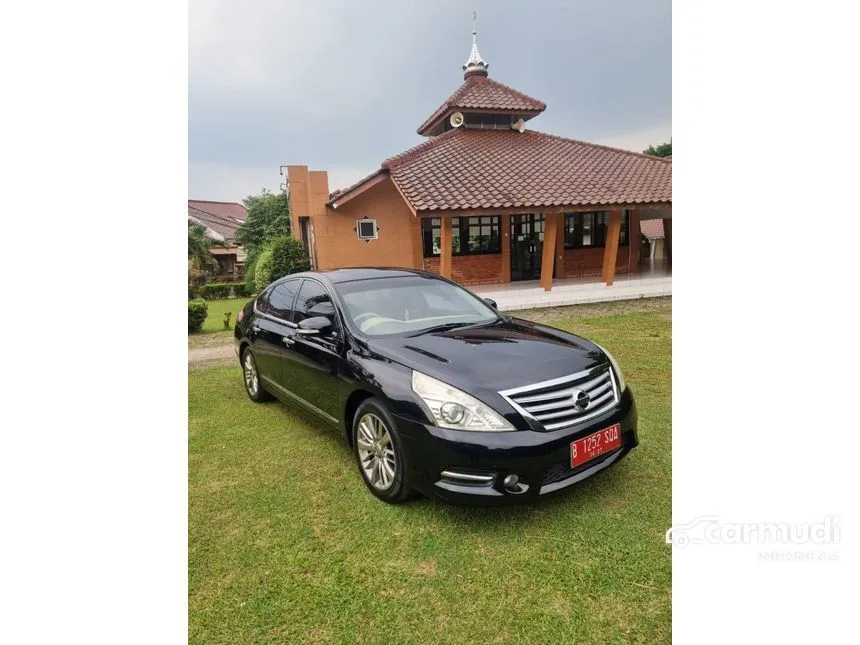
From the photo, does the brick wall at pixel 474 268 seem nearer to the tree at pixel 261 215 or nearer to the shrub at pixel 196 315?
the shrub at pixel 196 315

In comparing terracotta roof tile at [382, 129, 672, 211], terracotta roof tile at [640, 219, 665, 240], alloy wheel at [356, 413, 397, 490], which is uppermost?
terracotta roof tile at [640, 219, 665, 240]

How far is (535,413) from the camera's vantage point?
2646mm

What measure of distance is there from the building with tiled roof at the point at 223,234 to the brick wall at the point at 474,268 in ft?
56.8

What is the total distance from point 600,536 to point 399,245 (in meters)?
11.5

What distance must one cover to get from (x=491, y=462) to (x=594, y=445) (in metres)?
0.67

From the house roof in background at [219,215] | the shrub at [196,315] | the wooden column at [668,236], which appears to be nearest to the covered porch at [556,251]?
the wooden column at [668,236]

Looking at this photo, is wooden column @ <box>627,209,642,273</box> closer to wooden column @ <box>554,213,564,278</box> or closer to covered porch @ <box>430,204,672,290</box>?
covered porch @ <box>430,204,672,290</box>

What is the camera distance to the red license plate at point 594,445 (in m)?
2.67

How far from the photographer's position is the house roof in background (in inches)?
1410

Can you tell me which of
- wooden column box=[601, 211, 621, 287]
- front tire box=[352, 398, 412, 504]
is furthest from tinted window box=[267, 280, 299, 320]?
wooden column box=[601, 211, 621, 287]

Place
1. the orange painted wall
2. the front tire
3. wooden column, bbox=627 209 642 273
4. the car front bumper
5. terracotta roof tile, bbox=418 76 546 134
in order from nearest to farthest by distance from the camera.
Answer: the car front bumper < the front tire < the orange painted wall < terracotta roof tile, bbox=418 76 546 134 < wooden column, bbox=627 209 642 273

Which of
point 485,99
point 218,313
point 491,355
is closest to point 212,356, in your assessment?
point 491,355

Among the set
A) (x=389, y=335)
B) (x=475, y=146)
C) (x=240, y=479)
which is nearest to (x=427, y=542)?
(x=389, y=335)

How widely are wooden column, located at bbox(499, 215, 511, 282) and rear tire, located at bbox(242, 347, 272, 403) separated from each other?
989 cm
